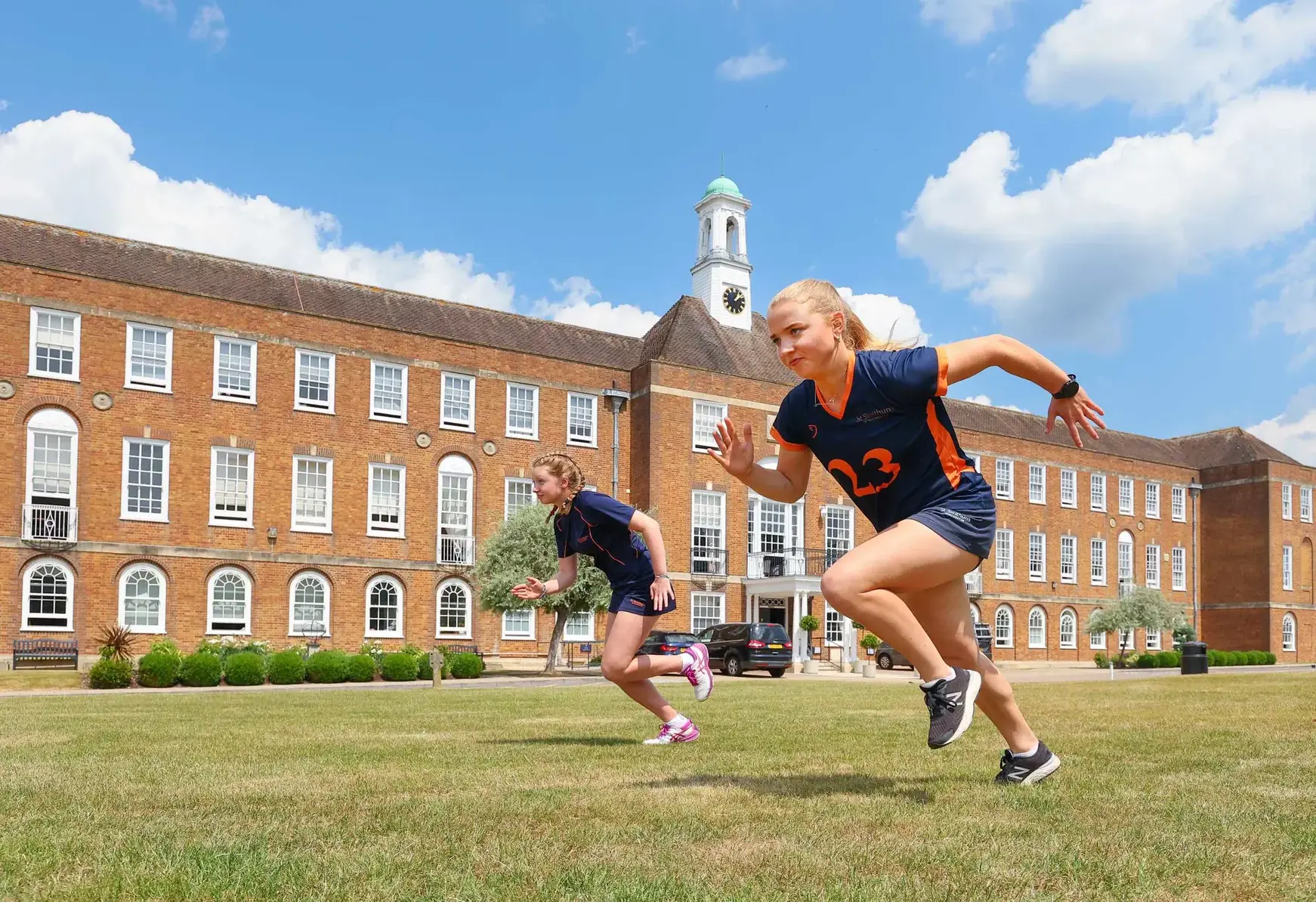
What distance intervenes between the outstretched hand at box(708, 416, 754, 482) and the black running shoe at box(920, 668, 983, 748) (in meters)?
1.45

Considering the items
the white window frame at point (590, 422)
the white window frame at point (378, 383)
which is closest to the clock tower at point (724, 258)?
the white window frame at point (590, 422)

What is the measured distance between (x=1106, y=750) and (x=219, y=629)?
2873 cm

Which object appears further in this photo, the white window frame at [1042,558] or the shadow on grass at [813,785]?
the white window frame at [1042,558]

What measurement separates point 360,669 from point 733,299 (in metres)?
24.2

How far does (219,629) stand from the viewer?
103 ft

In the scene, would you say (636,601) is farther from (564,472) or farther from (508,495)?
(508,495)

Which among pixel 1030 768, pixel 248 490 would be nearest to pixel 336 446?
pixel 248 490

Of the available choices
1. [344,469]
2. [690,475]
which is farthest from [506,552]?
[690,475]

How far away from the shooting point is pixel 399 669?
26688mm

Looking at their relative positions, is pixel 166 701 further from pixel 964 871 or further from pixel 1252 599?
pixel 1252 599

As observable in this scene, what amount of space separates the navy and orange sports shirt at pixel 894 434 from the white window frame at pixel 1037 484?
49405 millimetres

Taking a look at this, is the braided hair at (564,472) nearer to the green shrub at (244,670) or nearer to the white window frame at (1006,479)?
the green shrub at (244,670)

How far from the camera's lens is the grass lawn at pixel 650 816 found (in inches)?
129

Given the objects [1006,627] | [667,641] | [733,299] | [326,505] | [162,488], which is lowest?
[1006,627]
